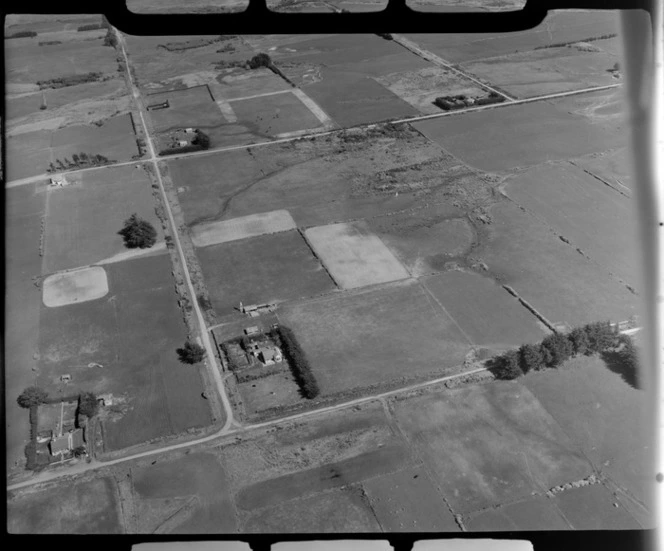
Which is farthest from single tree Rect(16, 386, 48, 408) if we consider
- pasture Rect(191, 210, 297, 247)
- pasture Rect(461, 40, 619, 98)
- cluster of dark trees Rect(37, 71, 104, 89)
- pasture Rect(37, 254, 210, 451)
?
cluster of dark trees Rect(37, 71, 104, 89)

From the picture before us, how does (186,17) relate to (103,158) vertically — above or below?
above

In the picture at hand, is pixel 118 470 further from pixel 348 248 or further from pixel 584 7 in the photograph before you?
pixel 584 7

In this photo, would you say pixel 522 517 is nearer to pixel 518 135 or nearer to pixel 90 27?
pixel 518 135

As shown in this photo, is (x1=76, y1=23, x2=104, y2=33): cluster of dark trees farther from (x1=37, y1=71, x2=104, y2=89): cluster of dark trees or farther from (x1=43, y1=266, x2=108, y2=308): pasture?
(x1=43, y1=266, x2=108, y2=308): pasture

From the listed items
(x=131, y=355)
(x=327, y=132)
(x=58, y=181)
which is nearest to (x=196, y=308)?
(x=131, y=355)

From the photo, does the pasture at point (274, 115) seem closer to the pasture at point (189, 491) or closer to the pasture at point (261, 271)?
the pasture at point (261, 271)

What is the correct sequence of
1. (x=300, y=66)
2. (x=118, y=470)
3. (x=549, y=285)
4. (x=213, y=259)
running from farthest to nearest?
(x=300, y=66) → (x=213, y=259) → (x=549, y=285) → (x=118, y=470)

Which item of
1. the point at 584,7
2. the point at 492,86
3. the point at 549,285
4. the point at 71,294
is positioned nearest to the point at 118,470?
the point at 71,294

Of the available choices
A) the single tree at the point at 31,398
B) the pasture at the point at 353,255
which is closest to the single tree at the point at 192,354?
the single tree at the point at 31,398
